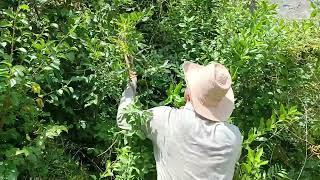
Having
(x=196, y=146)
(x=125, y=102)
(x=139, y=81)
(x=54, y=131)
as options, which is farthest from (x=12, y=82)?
(x=196, y=146)

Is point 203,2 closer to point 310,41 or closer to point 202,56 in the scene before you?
point 202,56

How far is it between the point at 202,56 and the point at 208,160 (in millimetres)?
1008

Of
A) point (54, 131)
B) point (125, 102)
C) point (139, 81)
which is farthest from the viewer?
point (139, 81)

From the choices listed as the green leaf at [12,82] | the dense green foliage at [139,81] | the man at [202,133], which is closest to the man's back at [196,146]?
the man at [202,133]

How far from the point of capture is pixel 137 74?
11.6 ft

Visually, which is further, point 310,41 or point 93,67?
point 310,41

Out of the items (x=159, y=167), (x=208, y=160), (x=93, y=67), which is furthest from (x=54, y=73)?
(x=208, y=160)

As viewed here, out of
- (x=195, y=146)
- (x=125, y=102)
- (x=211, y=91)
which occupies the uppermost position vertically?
(x=211, y=91)

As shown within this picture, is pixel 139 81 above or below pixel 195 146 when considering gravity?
above

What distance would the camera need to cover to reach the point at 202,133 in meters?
3.04

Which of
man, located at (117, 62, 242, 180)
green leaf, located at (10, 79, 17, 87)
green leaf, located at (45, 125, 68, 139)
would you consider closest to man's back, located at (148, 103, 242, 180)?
man, located at (117, 62, 242, 180)

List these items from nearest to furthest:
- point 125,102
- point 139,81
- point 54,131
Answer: point 54,131
point 125,102
point 139,81

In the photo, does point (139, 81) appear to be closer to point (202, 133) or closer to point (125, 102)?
point (125, 102)

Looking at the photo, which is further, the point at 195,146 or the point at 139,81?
the point at 139,81
